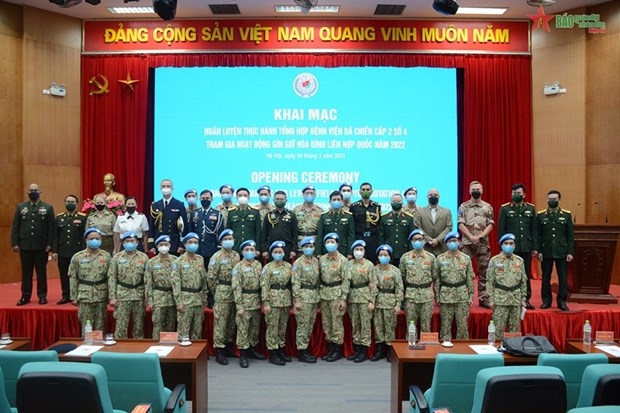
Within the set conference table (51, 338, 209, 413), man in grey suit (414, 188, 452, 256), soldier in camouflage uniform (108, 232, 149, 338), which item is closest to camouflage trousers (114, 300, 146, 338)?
soldier in camouflage uniform (108, 232, 149, 338)

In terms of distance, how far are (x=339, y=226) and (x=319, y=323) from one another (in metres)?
1.21

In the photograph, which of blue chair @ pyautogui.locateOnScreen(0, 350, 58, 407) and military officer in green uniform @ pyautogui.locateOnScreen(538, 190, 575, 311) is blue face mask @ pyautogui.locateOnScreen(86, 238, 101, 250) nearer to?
blue chair @ pyautogui.locateOnScreen(0, 350, 58, 407)

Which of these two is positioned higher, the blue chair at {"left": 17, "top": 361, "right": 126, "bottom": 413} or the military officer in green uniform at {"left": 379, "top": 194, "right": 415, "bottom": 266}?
the military officer in green uniform at {"left": 379, "top": 194, "right": 415, "bottom": 266}

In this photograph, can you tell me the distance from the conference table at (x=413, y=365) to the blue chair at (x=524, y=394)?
172 cm

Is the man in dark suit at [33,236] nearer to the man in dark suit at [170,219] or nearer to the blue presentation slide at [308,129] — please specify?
the man in dark suit at [170,219]

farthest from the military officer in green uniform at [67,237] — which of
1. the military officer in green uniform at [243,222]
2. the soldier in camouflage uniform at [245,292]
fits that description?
the soldier in camouflage uniform at [245,292]

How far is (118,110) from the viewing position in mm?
9898

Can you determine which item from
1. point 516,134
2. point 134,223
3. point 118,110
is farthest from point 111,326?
point 516,134

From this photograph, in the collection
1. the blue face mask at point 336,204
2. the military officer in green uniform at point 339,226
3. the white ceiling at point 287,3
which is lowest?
the military officer in green uniform at point 339,226

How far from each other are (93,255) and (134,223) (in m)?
1.15

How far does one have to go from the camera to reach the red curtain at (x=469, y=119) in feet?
32.3

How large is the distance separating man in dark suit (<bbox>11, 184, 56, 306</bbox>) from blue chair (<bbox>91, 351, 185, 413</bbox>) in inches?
163

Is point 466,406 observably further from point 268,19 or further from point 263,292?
point 268,19

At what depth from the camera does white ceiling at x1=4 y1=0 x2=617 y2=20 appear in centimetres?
905
